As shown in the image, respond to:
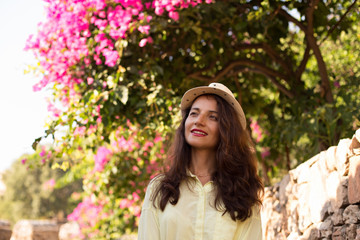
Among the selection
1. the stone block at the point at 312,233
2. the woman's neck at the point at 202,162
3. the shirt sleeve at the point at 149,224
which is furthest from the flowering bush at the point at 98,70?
the shirt sleeve at the point at 149,224

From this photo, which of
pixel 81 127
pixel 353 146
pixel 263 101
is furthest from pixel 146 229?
pixel 263 101

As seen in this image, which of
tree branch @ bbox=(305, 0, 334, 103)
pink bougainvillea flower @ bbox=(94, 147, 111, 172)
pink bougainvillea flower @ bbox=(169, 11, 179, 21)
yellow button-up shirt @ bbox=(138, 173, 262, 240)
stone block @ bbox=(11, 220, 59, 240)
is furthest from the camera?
stone block @ bbox=(11, 220, 59, 240)

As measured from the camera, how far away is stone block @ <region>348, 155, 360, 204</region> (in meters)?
2.58

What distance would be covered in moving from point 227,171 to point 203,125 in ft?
0.83

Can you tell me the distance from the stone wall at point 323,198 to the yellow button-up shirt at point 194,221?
695mm

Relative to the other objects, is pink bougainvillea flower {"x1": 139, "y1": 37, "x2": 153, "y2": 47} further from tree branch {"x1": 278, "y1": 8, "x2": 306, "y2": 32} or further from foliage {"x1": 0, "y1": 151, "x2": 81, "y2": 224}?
foliage {"x1": 0, "y1": 151, "x2": 81, "y2": 224}

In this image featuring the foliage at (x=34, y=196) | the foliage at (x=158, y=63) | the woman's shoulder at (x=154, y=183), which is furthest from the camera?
the foliage at (x=34, y=196)

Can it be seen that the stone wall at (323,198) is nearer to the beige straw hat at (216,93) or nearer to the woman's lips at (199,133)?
the beige straw hat at (216,93)

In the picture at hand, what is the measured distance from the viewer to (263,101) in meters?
6.55

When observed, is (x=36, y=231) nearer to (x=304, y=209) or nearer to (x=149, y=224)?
(x=304, y=209)

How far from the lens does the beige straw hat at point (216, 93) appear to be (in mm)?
2430

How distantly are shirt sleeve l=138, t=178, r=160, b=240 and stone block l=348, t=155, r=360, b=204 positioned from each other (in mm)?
1107

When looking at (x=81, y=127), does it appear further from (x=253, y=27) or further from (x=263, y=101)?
(x=263, y=101)

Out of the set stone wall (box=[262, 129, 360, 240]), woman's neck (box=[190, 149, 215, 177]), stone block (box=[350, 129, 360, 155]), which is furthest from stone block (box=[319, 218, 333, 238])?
woman's neck (box=[190, 149, 215, 177])
